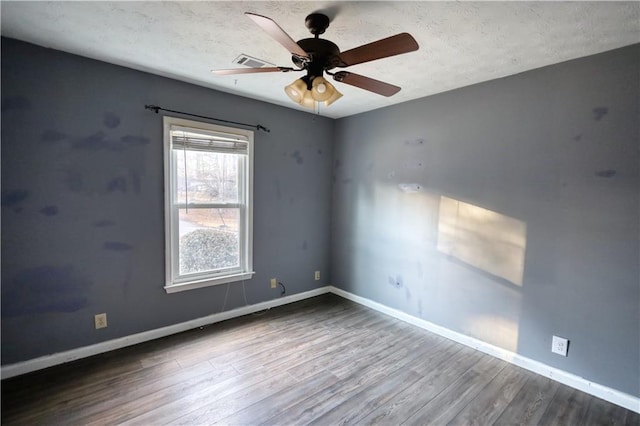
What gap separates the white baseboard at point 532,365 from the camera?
82.7 inches

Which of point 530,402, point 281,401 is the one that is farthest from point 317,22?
point 530,402

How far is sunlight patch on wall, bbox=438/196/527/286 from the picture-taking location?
2.58 m

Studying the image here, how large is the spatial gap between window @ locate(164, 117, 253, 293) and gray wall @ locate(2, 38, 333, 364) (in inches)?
4.5

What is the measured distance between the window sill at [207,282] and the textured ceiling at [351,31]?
201cm

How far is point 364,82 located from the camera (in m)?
1.86

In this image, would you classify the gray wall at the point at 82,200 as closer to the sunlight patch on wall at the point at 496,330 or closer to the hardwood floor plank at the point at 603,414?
the sunlight patch on wall at the point at 496,330

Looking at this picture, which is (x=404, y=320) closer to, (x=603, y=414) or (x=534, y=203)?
(x=603, y=414)

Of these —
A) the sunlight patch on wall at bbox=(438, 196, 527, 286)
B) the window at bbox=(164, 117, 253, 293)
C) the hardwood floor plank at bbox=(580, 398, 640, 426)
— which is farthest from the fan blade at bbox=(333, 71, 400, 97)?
the hardwood floor plank at bbox=(580, 398, 640, 426)

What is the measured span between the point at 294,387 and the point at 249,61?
2.56 meters

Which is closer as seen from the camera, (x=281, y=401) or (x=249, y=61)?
(x=281, y=401)

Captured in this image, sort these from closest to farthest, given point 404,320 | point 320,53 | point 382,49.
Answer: point 382,49 → point 320,53 → point 404,320

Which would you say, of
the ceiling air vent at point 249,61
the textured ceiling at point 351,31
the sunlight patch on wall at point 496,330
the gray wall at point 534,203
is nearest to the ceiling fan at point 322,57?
the textured ceiling at point 351,31

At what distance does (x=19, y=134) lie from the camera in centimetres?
218

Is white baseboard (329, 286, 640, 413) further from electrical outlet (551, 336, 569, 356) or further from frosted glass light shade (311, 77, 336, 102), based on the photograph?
frosted glass light shade (311, 77, 336, 102)
